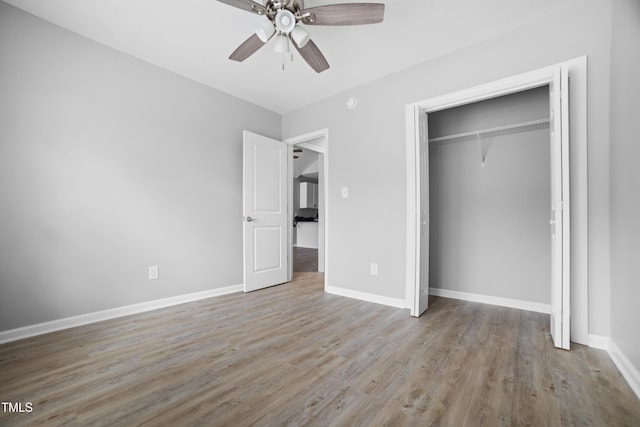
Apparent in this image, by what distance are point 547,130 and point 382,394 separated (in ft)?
9.72

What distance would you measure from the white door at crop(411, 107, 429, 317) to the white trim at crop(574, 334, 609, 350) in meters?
1.18

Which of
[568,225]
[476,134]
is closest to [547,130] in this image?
[476,134]

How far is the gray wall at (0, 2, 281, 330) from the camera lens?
6.82 feet

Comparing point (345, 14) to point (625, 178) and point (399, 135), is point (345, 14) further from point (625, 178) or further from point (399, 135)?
point (625, 178)

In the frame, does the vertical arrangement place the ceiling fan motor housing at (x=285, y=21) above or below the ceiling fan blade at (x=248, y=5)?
below

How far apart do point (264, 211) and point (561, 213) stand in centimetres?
304

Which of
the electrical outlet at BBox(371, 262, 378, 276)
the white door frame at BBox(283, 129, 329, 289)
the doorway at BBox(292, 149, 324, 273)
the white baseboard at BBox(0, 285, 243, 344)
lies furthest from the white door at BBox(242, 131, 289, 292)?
the doorway at BBox(292, 149, 324, 273)

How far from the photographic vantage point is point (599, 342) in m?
1.89

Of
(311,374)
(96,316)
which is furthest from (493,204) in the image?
(96,316)

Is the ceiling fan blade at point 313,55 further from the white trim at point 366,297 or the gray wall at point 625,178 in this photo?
the white trim at point 366,297

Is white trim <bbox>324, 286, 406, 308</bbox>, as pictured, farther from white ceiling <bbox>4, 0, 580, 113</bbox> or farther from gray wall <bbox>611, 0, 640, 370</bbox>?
white ceiling <bbox>4, 0, 580, 113</bbox>

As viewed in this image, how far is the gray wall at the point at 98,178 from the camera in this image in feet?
6.82

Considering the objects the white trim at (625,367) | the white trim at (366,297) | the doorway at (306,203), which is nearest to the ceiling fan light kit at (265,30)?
the white trim at (366,297)

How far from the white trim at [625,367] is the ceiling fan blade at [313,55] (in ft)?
9.19
